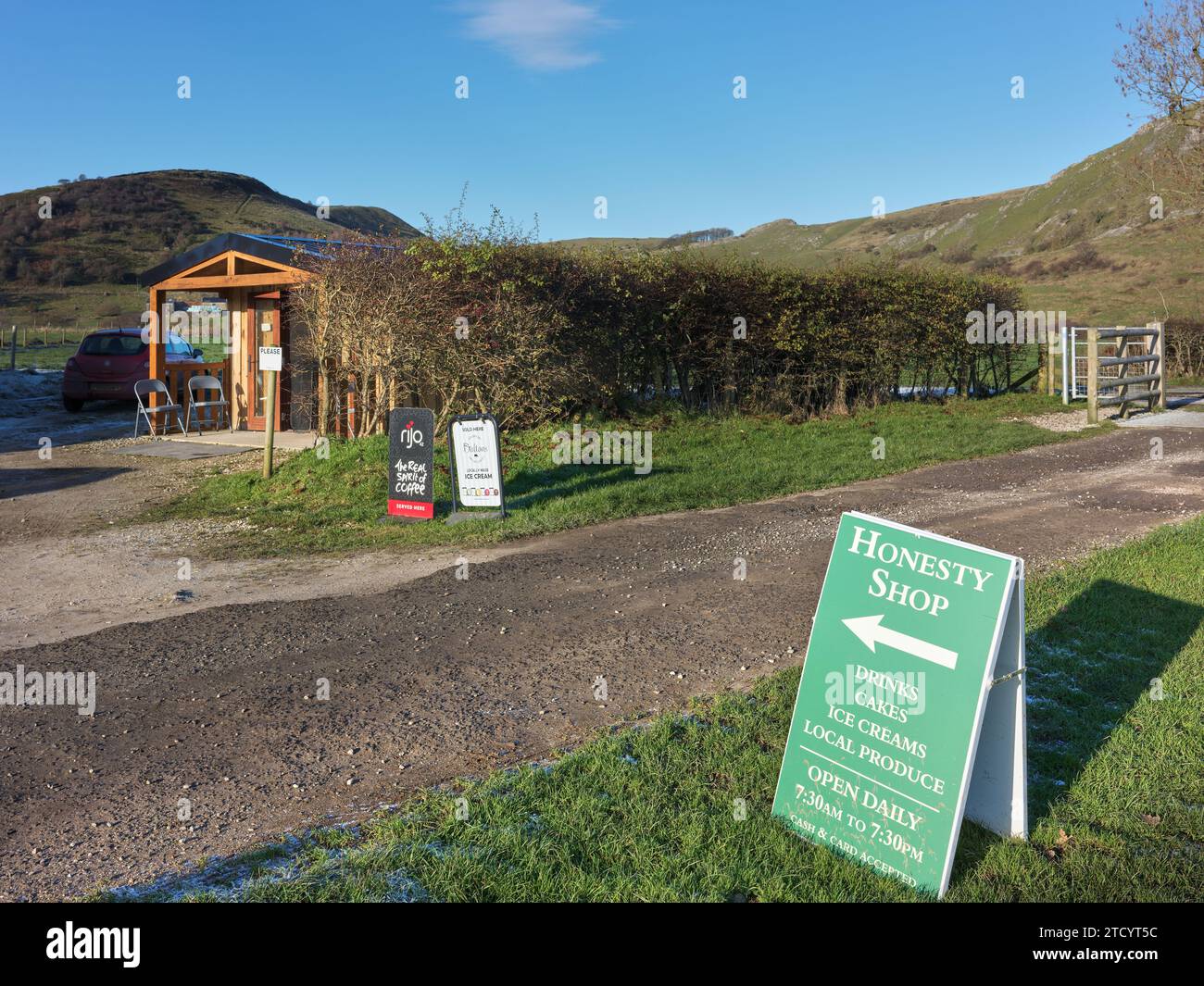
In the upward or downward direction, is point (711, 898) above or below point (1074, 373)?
below

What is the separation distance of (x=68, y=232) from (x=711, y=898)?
9084 cm

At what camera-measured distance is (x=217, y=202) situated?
304 ft

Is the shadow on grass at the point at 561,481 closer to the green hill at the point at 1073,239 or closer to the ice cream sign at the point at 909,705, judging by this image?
the green hill at the point at 1073,239

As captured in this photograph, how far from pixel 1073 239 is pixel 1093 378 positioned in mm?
75720

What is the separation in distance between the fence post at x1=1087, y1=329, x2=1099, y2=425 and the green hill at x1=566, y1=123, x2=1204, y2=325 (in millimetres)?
2126

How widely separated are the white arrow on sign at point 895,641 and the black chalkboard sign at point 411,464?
6.63 metres

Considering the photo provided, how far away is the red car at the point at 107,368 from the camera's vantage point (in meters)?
20.9

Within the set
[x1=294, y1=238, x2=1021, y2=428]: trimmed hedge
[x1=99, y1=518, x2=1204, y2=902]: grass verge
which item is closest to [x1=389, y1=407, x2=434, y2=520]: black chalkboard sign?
[x1=294, y1=238, x2=1021, y2=428]: trimmed hedge

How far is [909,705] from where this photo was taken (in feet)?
11.9

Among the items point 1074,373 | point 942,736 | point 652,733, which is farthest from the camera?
point 1074,373

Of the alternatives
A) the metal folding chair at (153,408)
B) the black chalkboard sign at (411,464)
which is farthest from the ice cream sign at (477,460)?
the metal folding chair at (153,408)

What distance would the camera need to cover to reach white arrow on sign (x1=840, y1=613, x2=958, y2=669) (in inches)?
140

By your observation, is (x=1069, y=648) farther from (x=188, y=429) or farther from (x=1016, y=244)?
(x=1016, y=244)

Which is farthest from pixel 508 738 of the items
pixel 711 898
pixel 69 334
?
pixel 69 334
